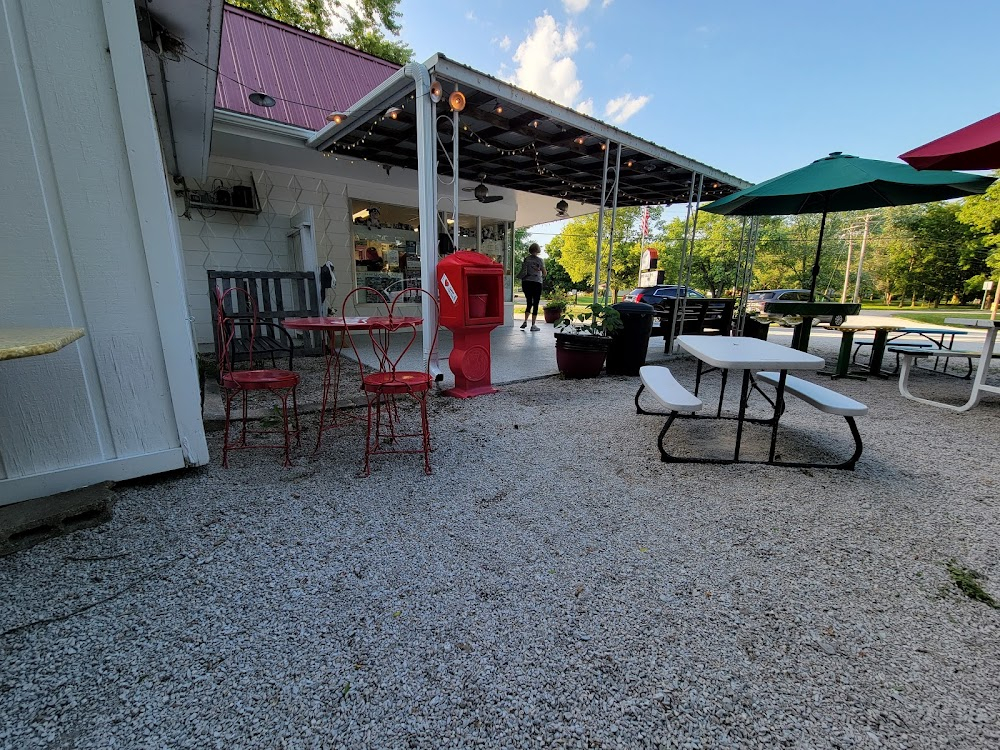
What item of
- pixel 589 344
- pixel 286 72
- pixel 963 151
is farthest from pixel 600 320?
pixel 286 72

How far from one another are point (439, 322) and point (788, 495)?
294 cm

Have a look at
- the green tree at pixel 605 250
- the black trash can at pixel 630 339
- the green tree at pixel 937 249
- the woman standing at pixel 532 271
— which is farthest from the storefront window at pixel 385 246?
the green tree at pixel 937 249

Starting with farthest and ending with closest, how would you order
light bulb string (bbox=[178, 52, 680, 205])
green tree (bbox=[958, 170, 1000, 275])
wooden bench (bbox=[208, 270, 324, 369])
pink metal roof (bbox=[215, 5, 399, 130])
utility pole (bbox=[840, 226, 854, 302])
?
utility pole (bbox=[840, 226, 854, 302]) < green tree (bbox=[958, 170, 1000, 275]) < pink metal roof (bbox=[215, 5, 399, 130]) < wooden bench (bbox=[208, 270, 324, 369]) < light bulb string (bbox=[178, 52, 680, 205])

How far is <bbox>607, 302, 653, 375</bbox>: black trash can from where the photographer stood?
4.83m

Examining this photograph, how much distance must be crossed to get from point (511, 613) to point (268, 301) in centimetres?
513

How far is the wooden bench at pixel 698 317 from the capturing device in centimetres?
645

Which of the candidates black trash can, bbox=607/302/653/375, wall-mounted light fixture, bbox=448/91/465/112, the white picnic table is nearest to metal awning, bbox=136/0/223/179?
wall-mounted light fixture, bbox=448/91/465/112

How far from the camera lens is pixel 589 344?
478cm

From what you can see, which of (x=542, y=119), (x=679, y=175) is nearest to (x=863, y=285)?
(x=679, y=175)

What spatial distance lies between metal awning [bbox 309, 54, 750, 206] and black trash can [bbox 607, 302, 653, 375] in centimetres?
217

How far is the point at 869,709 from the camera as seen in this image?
1.13 metres

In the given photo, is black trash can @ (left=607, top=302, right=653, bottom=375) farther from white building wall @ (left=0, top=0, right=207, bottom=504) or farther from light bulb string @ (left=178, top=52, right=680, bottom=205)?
white building wall @ (left=0, top=0, right=207, bottom=504)

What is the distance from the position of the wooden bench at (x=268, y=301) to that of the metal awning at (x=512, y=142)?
1.81 m

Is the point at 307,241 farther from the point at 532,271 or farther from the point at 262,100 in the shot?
the point at 532,271
